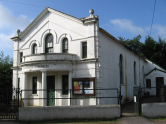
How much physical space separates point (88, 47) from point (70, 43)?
189cm

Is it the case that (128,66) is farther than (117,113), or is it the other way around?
(128,66)

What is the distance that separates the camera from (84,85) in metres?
14.2

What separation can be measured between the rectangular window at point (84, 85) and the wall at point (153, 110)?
4014 millimetres

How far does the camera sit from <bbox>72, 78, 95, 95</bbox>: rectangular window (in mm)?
13883

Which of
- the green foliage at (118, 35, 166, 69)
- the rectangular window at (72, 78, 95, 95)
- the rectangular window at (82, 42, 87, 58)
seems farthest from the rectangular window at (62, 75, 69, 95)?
the green foliage at (118, 35, 166, 69)

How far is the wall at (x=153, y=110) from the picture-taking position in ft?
36.1

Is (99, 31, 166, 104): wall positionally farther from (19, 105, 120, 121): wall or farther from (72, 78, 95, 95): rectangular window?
(19, 105, 120, 121): wall

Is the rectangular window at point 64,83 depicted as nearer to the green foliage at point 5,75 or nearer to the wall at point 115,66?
the wall at point 115,66

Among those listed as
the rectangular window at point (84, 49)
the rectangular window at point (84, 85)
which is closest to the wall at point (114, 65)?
the rectangular window at point (84, 85)

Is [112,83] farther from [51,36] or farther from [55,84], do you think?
[51,36]

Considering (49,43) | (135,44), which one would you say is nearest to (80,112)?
(49,43)

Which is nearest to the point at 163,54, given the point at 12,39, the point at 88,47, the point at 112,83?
the point at 112,83

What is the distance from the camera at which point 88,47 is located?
14.5 meters

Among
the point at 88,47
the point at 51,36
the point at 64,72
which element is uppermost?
the point at 51,36
